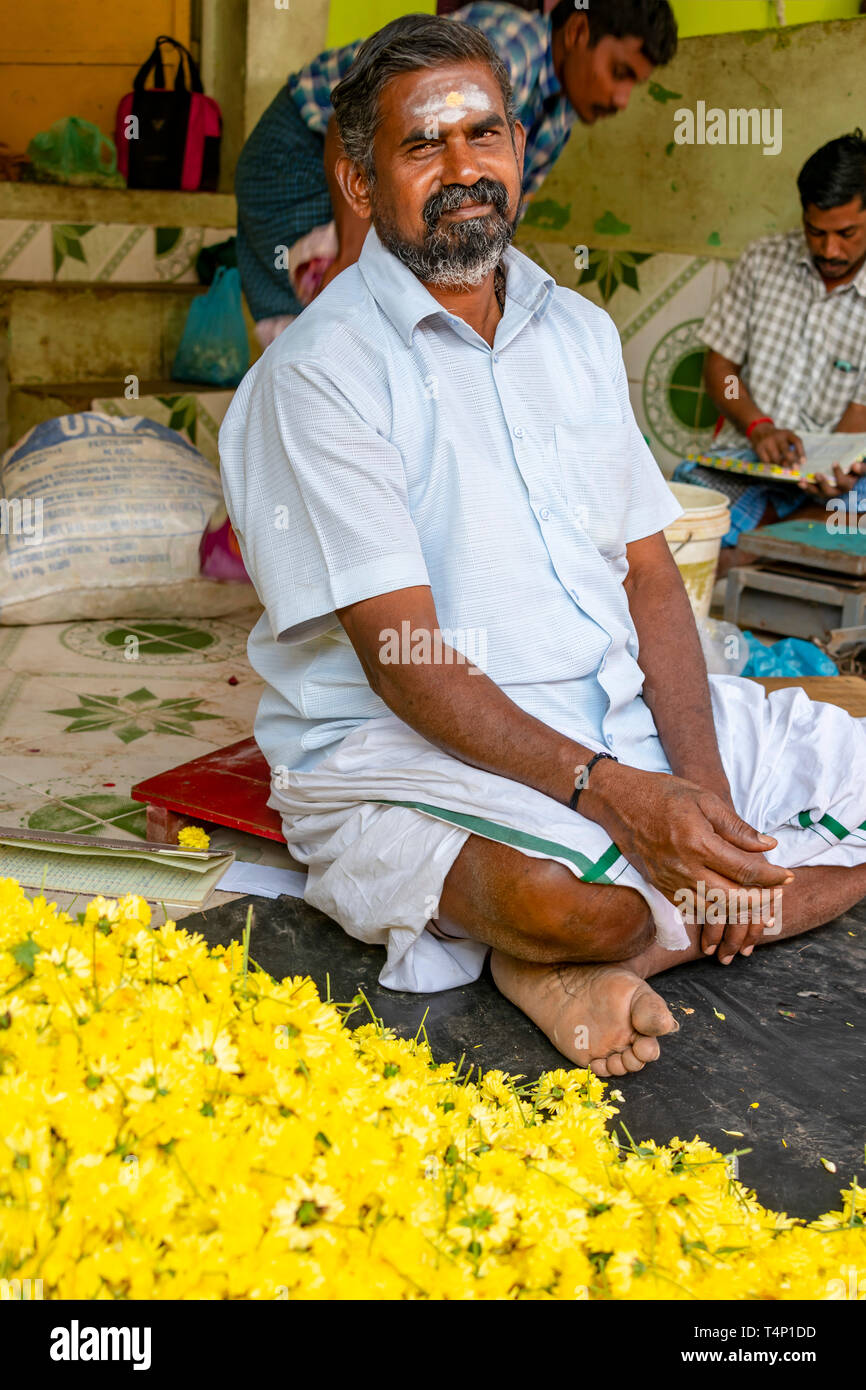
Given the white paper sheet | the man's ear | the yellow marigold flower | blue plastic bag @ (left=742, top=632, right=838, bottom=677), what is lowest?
the white paper sheet

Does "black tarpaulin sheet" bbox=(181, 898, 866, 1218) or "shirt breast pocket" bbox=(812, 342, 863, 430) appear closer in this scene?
"black tarpaulin sheet" bbox=(181, 898, 866, 1218)

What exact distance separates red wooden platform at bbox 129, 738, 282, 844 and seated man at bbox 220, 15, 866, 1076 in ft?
0.35

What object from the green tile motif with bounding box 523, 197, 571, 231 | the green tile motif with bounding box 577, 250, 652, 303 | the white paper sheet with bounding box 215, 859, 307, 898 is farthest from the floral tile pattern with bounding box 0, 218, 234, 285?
the white paper sheet with bounding box 215, 859, 307, 898

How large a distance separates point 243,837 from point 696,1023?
0.95m

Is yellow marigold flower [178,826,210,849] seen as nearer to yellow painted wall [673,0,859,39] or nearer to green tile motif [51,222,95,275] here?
green tile motif [51,222,95,275]

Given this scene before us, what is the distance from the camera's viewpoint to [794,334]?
457cm

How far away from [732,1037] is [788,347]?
10.9ft

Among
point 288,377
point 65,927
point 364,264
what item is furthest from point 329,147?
point 65,927

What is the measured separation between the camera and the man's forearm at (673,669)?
2.02 meters

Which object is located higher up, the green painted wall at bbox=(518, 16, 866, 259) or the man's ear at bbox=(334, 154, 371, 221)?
the green painted wall at bbox=(518, 16, 866, 259)

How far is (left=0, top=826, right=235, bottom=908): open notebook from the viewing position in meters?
1.98

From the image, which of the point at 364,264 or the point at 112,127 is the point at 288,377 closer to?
the point at 364,264

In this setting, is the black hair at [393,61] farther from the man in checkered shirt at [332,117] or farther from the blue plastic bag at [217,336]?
the blue plastic bag at [217,336]

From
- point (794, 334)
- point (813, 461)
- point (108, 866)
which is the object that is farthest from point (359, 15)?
point (108, 866)
